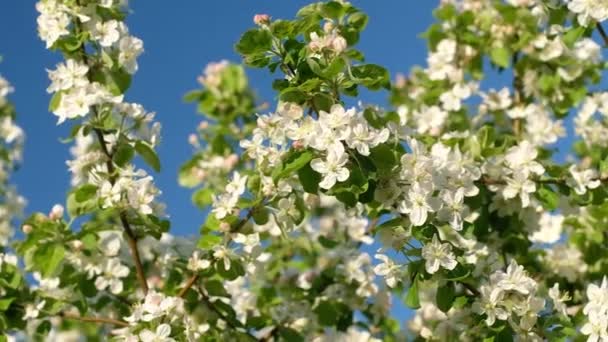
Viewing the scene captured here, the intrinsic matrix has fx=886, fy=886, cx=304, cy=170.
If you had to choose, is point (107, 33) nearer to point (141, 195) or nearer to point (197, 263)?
point (141, 195)

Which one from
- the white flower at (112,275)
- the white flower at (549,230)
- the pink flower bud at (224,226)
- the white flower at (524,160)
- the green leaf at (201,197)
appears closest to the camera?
the pink flower bud at (224,226)

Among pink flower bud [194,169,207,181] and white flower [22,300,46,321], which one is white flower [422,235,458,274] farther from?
pink flower bud [194,169,207,181]

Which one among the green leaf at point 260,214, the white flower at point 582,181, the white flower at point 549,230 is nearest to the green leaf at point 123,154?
the green leaf at point 260,214

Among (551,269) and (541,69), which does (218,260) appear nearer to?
(551,269)

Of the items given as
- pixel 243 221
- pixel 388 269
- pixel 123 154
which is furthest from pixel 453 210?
pixel 123 154

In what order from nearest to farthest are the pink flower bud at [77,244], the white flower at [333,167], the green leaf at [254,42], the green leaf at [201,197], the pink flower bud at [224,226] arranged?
the white flower at [333,167], the green leaf at [254,42], the pink flower bud at [224,226], the pink flower bud at [77,244], the green leaf at [201,197]

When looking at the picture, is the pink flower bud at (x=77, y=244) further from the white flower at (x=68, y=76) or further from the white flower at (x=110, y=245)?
the white flower at (x=68, y=76)

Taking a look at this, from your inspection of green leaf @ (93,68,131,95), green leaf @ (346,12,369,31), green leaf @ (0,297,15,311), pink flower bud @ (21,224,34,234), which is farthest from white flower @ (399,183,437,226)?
green leaf @ (0,297,15,311)
